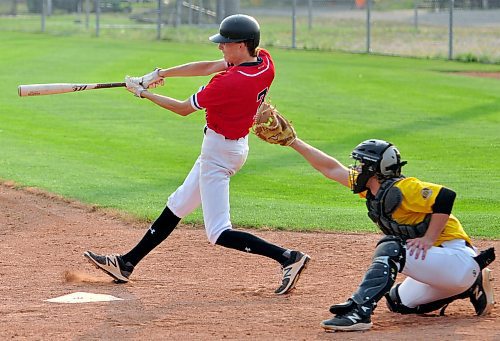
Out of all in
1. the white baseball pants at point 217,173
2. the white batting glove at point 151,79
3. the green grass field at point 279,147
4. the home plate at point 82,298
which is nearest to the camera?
the home plate at point 82,298

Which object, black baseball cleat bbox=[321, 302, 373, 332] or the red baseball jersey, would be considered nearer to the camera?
black baseball cleat bbox=[321, 302, 373, 332]

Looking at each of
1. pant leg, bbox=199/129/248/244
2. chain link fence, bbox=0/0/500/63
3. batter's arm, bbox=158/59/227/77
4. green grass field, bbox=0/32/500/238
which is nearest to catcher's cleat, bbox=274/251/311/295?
pant leg, bbox=199/129/248/244

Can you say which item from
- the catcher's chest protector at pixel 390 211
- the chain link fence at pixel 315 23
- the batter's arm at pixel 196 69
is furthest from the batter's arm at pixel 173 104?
the chain link fence at pixel 315 23

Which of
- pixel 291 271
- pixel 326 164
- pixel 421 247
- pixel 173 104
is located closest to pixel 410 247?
pixel 421 247

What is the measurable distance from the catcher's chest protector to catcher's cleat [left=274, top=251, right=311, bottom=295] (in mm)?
944

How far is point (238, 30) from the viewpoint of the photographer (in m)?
6.40

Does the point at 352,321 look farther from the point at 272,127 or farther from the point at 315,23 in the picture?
the point at 315,23

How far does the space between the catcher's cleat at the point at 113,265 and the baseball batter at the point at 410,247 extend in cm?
192

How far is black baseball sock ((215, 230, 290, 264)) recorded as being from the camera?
21.9 ft

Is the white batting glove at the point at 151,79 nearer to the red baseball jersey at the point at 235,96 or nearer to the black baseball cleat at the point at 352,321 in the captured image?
the red baseball jersey at the point at 235,96

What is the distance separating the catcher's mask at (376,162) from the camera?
5809 millimetres

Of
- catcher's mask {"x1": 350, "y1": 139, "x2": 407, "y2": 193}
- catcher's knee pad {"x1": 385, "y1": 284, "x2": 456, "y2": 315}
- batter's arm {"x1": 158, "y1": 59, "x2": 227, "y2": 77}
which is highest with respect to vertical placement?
batter's arm {"x1": 158, "y1": 59, "x2": 227, "y2": 77}

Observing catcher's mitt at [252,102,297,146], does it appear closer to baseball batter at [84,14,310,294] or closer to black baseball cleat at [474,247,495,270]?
baseball batter at [84,14,310,294]

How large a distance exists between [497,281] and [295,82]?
13.6 meters
